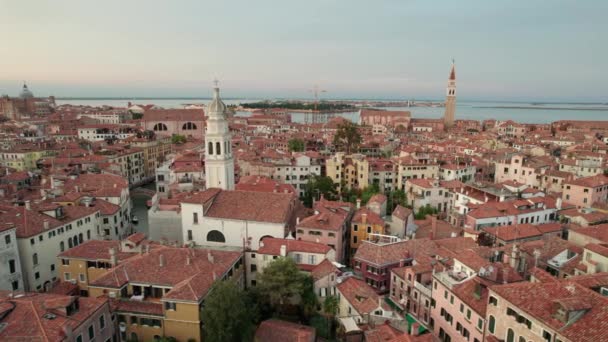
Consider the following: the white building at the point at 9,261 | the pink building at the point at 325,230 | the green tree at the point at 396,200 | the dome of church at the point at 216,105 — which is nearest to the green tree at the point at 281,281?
the pink building at the point at 325,230

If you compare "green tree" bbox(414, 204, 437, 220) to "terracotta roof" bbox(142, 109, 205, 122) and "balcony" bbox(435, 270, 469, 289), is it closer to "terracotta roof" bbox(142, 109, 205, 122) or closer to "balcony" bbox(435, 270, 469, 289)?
"balcony" bbox(435, 270, 469, 289)

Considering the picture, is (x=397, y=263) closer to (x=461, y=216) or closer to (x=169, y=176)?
(x=461, y=216)

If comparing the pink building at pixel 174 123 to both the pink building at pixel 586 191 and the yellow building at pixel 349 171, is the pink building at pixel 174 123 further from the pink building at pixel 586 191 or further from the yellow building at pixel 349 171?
the pink building at pixel 586 191

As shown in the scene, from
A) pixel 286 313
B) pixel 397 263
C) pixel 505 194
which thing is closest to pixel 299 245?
pixel 286 313

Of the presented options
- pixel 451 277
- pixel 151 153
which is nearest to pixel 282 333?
pixel 451 277

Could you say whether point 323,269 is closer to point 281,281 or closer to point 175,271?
point 281,281

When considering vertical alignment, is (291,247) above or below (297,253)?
above
